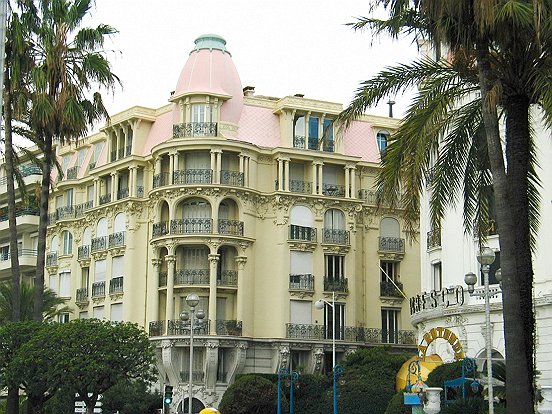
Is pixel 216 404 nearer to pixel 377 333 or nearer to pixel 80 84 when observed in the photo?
pixel 377 333

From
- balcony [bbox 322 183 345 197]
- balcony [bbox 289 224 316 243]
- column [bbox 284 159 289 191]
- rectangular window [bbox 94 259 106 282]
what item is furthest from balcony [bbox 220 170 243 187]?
rectangular window [bbox 94 259 106 282]

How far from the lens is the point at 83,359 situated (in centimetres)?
3894

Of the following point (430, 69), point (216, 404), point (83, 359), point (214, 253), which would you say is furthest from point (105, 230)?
point (430, 69)

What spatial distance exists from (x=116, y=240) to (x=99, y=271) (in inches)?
111

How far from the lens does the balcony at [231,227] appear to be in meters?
55.9

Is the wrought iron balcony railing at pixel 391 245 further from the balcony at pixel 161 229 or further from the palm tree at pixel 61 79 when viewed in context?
the palm tree at pixel 61 79

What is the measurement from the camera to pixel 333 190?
59.7 metres

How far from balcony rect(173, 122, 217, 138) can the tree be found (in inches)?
584

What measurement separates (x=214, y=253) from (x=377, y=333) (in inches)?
449

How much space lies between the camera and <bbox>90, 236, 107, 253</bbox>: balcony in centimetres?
6178

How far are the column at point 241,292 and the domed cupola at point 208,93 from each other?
7.48 m

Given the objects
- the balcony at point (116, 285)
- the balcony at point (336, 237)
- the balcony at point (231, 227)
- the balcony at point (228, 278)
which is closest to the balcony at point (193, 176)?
the balcony at point (231, 227)

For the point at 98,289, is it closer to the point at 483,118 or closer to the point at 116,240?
the point at 116,240

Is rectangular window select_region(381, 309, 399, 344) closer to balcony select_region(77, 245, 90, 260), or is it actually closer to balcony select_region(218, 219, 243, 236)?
balcony select_region(218, 219, 243, 236)
